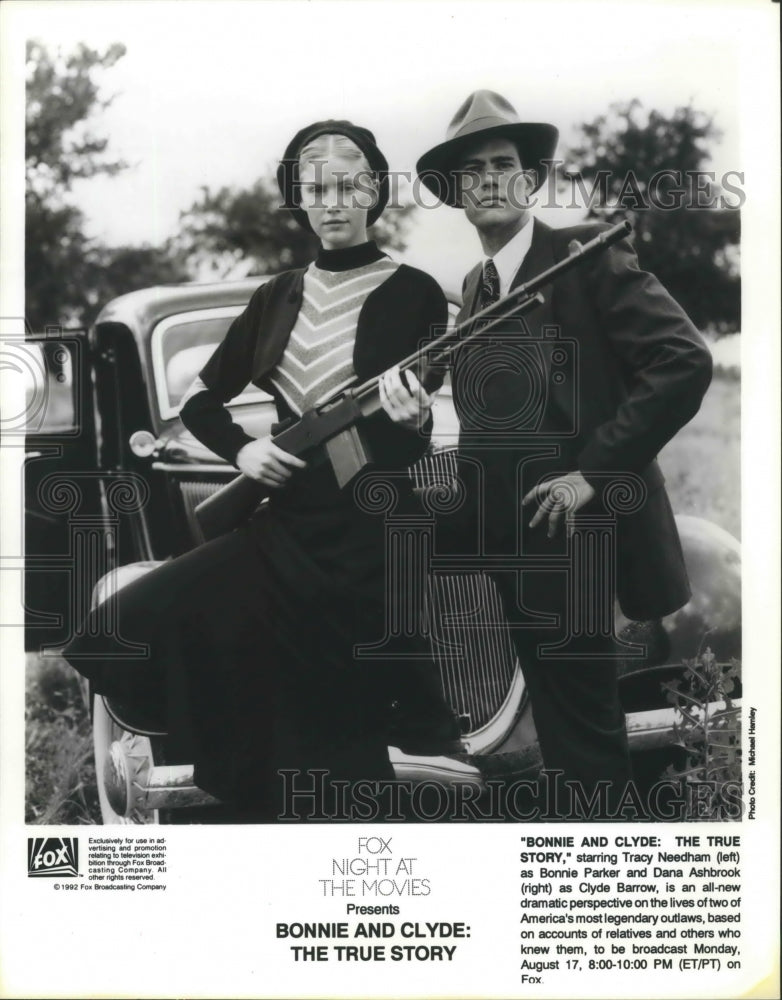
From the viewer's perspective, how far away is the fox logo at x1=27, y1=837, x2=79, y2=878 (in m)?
3.76

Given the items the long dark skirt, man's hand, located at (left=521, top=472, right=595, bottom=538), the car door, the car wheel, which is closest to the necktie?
man's hand, located at (left=521, top=472, right=595, bottom=538)

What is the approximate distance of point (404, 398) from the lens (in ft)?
12.0

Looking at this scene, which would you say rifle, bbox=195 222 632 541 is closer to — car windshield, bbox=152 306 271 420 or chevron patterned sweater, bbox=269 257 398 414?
chevron patterned sweater, bbox=269 257 398 414

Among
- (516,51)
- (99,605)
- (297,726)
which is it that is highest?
(516,51)

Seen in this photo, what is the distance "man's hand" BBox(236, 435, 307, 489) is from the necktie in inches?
32.1

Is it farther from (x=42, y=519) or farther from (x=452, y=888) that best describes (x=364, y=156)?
(x=452, y=888)

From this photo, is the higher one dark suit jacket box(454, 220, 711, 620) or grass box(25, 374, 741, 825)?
dark suit jacket box(454, 220, 711, 620)

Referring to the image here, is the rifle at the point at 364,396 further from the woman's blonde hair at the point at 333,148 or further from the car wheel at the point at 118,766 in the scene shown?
the car wheel at the point at 118,766

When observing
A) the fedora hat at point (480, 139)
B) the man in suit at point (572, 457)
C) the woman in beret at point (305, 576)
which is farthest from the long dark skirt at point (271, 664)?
the fedora hat at point (480, 139)

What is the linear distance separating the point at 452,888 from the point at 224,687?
102 centimetres

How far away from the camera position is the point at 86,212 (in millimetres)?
3803

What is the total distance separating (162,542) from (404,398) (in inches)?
37.8

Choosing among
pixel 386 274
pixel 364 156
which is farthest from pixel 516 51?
pixel 386 274

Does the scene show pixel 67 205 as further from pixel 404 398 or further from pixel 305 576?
pixel 305 576
